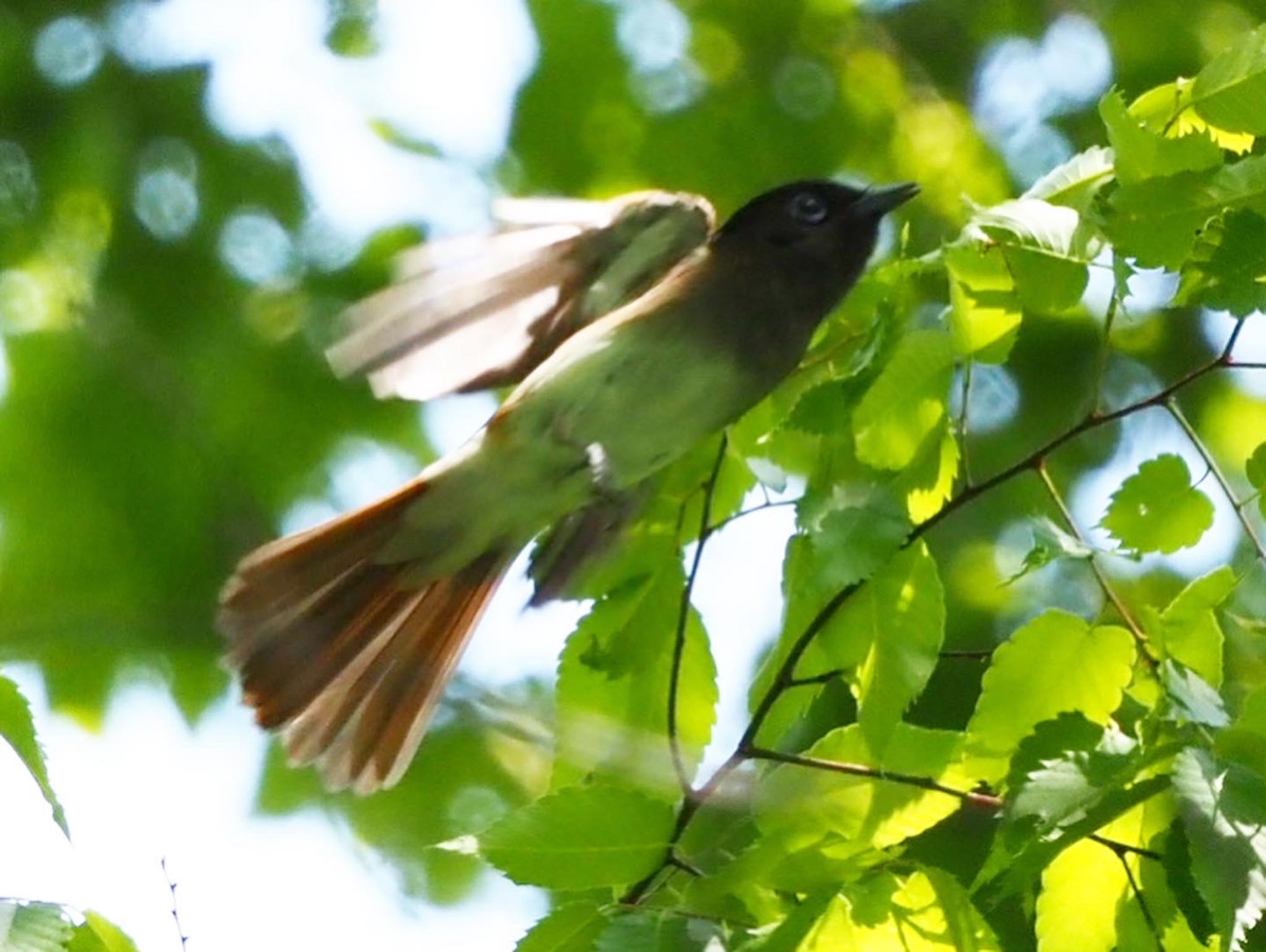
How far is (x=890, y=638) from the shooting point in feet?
7.47

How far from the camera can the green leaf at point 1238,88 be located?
2178 millimetres

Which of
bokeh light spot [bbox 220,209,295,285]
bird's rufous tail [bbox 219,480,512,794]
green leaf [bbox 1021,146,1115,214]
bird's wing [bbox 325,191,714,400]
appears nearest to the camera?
green leaf [bbox 1021,146,1115,214]

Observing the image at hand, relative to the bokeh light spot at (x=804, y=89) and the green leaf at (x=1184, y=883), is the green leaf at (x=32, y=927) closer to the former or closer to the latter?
the green leaf at (x=1184, y=883)

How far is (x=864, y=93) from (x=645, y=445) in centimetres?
→ 204

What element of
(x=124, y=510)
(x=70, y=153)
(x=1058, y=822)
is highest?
(x=70, y=153)

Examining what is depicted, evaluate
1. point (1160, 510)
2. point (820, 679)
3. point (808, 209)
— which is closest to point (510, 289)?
point (808, 209)

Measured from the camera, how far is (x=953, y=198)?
15.8 feet

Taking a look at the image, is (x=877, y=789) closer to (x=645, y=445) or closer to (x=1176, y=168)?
(x=1176, y=168)

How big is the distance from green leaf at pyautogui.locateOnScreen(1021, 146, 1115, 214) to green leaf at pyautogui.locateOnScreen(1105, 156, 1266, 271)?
17 cm

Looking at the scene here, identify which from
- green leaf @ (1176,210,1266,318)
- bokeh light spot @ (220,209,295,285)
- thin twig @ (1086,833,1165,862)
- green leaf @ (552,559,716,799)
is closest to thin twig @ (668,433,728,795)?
green leaf @ (552,559,716,799)

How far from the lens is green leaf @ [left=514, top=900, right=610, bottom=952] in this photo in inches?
80.8

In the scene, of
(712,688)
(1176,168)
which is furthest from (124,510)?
(1176,168)

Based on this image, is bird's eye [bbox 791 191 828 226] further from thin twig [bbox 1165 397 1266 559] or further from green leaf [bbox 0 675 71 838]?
green leaf [bbox 0 675 71 838]

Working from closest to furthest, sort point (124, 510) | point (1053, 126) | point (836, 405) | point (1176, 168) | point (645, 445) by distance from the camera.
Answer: point (1176, 168), point (836, 405), point (645, 445), point (124, 510), point (1053, 126)
